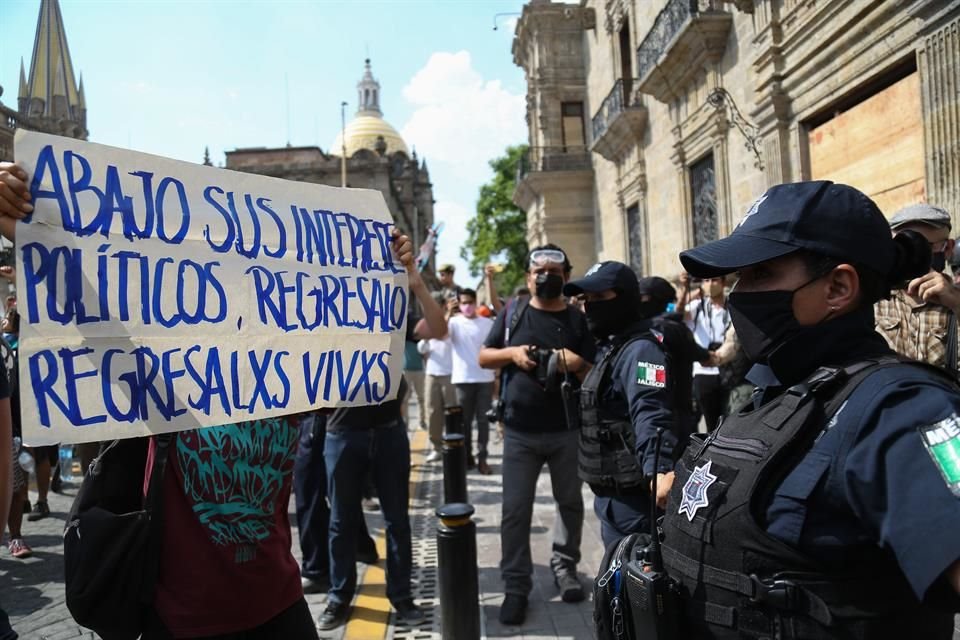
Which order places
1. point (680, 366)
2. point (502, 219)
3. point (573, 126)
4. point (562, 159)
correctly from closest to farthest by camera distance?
point (680, 366), point (562, 159), point (573, 126), point (502, 219)

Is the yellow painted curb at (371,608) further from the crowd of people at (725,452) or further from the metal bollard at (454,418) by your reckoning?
the metal bollard at (454,418)

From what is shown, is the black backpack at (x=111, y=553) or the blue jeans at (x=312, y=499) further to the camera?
the blue jeans at (x=312, y=499)

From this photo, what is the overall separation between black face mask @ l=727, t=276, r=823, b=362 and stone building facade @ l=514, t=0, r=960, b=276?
19.7 ft

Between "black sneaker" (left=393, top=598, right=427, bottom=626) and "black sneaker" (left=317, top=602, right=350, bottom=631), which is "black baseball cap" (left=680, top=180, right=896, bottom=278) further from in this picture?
"black sneaker" (left=317, top=602, right=350, bottom=631)

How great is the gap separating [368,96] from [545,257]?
87.4 m

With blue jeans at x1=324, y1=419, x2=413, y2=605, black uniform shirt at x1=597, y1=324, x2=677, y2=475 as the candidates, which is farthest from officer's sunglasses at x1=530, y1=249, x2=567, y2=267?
blue jeans at x1=324, y1=419, x2=413, y2=605

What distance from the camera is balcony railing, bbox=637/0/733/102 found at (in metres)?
11.5

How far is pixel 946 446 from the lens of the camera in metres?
1.16

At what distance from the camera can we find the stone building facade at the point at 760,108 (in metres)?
6.75

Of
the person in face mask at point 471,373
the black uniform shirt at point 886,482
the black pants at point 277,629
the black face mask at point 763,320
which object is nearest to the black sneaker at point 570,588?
the black pants at point 277,629

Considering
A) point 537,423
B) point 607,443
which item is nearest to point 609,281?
point 607,443

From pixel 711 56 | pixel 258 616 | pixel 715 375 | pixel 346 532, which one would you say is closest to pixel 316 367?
pixel 258 616

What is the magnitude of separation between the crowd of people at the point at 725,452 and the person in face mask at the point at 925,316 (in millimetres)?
15

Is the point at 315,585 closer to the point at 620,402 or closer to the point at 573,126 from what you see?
the point at 620,402
